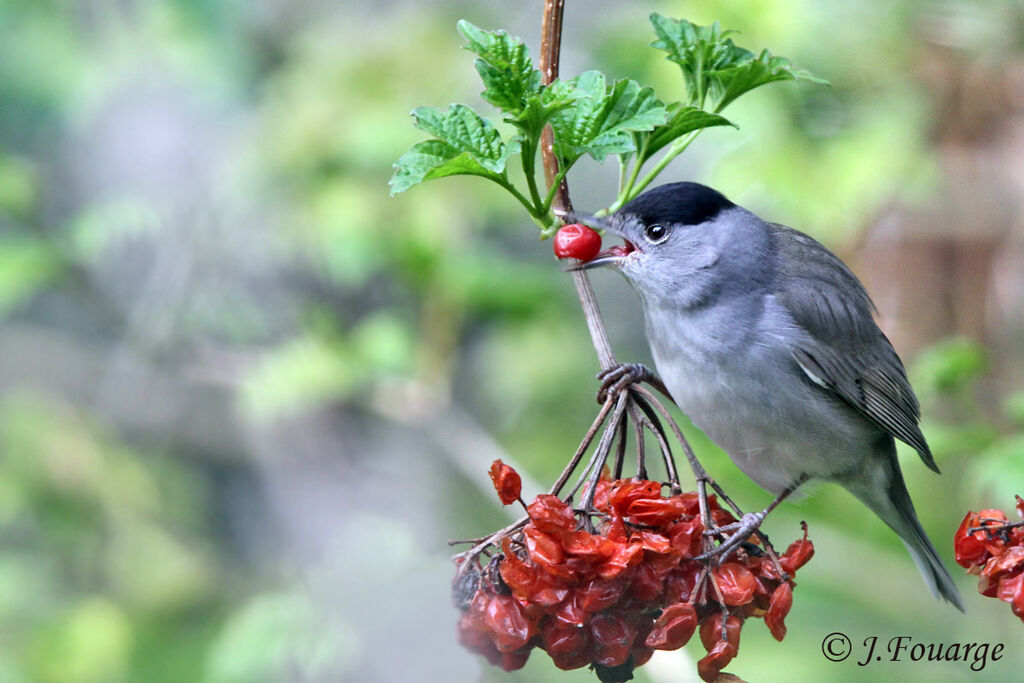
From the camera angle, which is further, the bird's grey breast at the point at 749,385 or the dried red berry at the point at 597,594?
the bird's grey breast at the point at 749,385

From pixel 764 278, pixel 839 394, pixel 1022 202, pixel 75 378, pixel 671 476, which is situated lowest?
pixel 671 476

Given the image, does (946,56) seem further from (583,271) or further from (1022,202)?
(583,271)

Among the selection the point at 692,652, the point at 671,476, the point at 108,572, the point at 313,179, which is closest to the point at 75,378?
the point at 108,572

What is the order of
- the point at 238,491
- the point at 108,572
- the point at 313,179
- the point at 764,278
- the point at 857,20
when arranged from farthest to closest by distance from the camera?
1. the point at 238,491
2. the point at 108,572
3. the point at 313,179
4. the point at 857,20
5. the point at 764,278

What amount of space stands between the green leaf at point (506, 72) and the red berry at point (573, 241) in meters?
0.29

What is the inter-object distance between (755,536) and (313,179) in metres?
2.87

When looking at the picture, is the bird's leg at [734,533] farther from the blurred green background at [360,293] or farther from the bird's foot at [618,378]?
the blurred green background at [360,293]

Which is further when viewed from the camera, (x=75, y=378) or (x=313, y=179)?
(x=75, y=378)

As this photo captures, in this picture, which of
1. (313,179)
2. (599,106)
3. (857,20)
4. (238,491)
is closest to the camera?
(599,106)

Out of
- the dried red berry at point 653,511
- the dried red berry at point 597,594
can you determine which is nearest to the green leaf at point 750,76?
the dried red berry at point 653,511

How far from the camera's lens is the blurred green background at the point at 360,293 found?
3.68m

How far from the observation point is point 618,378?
5.41 feet

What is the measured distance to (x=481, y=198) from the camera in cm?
398

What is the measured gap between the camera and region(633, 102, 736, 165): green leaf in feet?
4.83
